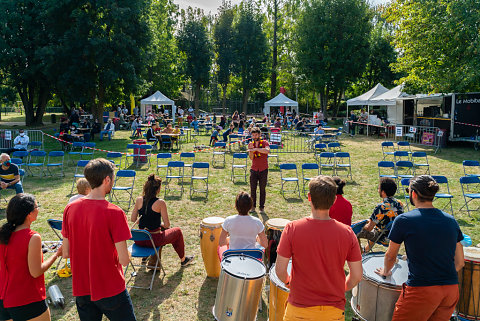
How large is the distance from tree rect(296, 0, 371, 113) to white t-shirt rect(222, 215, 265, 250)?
3164 cm

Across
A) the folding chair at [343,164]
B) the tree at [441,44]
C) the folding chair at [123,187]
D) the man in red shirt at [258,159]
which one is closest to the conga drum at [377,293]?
the man in red shirt at [258,159]

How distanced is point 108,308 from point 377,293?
7.69 feet

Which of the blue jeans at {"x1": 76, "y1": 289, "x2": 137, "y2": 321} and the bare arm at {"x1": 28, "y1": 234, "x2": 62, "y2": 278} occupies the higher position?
the bare arm at {"x1": 28, "y1": 234, "x2": 62, "y2": 278}

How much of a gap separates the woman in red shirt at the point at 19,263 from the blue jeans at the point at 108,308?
505 mm

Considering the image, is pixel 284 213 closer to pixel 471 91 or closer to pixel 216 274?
pixel 216 274

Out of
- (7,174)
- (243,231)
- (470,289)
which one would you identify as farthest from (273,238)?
(7,174)

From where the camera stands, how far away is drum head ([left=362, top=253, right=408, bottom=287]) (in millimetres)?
3346

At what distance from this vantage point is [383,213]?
5.25m

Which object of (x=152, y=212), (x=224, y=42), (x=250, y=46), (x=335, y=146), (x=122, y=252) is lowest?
(x=152, y=212)

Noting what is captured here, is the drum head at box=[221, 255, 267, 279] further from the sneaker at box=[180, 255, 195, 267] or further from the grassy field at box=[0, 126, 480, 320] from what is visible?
the sneaker at box=[180, 255, 195, 267]

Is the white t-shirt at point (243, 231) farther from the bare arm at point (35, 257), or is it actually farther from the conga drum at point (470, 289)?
the conga drum at point (470, 289)

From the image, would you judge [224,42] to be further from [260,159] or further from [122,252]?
[122,252]

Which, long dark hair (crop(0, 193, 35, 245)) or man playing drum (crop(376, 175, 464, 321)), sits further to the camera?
long dark hair (crop(0, 193, 35, 245))

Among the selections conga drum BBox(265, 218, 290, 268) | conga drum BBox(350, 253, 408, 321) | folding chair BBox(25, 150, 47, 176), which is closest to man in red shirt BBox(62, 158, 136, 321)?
conga drum BBox(350, 253, 408, 321)
